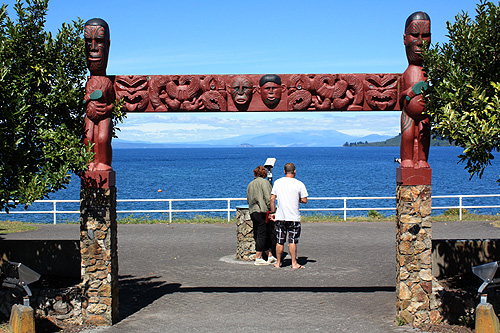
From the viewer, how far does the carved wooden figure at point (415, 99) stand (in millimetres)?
7035

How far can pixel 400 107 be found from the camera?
24.3 ft

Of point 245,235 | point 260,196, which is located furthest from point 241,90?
point 245,235

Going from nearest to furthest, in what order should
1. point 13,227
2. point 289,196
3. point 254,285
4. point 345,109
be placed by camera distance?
point 345,109 → point 254,285 → point 289,196 → point 13,227

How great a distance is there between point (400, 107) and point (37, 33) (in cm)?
481

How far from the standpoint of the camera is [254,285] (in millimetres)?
9227

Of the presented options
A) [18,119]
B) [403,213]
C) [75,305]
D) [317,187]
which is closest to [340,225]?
[403,213]

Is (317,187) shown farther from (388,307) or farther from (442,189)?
(388,307)

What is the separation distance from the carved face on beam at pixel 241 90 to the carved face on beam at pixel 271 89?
0.58 feet

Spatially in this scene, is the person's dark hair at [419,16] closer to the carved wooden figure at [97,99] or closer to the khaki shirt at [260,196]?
the carved wooden figure at [97,99]

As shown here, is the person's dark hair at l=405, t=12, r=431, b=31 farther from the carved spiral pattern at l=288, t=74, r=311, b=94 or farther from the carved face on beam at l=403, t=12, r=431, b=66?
the carved spiral pattern at l=288, t=74, r=311, b=94

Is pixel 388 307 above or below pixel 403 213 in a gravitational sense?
below

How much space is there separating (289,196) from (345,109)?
258 centimetres

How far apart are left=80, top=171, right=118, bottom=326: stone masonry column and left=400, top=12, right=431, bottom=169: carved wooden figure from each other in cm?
389

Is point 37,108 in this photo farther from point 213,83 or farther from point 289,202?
point 289,202
